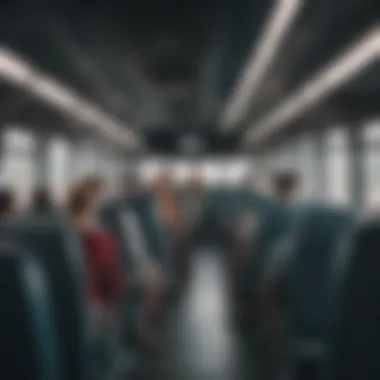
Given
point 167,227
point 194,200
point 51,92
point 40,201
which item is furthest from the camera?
point 194,200

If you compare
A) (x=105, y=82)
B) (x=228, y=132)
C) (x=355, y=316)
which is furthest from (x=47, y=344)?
(x=228, y=132)

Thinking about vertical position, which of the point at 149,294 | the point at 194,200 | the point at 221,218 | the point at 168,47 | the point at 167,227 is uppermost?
the point at 168,47

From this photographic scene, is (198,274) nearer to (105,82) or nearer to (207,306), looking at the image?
(207,306)

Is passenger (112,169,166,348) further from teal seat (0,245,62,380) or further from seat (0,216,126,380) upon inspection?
teal seat (0,245,62,380)

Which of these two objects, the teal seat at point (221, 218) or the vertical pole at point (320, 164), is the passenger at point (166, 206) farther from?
the vertical pole at point (320, 164)

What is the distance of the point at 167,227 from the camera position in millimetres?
15891

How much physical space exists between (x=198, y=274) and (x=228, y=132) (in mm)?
5076

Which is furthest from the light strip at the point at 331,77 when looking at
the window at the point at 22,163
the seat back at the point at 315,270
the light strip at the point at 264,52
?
the window at the point at 22,163

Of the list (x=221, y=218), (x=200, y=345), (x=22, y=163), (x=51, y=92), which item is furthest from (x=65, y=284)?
(x=221, y=218)

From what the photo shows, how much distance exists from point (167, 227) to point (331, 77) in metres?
7.92

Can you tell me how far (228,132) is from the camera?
66.2 ft

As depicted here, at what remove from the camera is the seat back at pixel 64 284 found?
12.1 ft

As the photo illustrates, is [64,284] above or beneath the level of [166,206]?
above

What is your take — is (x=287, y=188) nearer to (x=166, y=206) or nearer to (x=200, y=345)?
(x=200, y=345)
